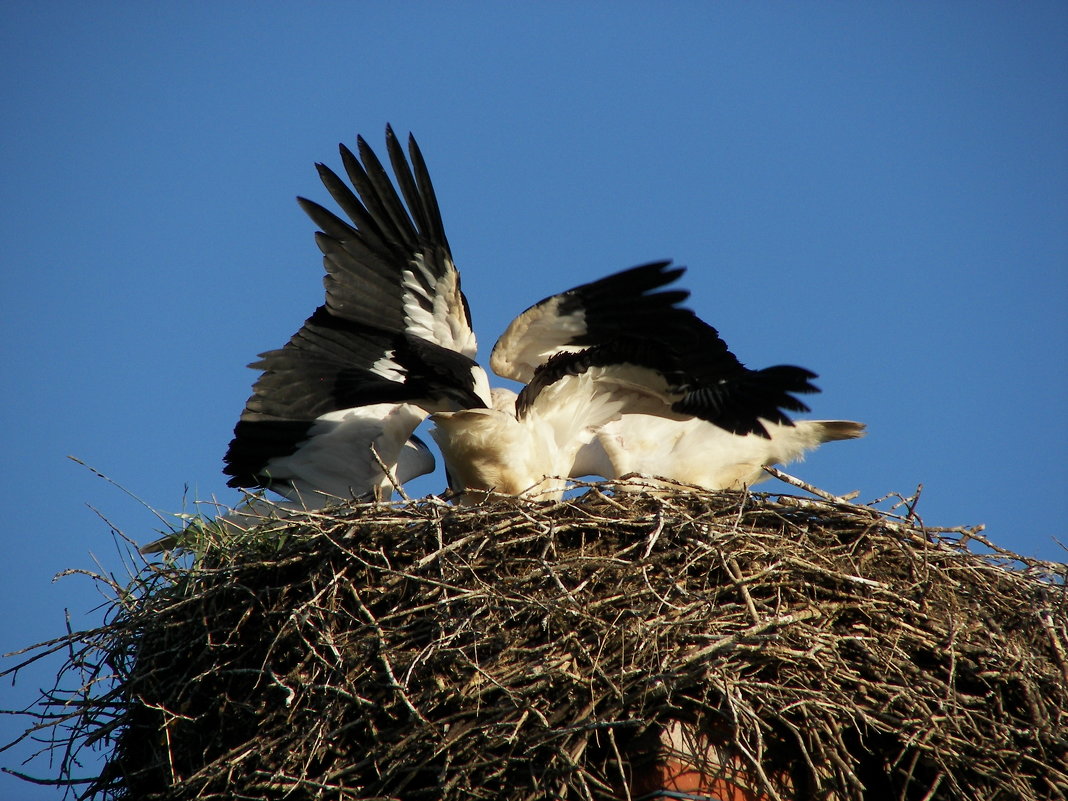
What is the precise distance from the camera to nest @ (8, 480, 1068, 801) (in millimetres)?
4012

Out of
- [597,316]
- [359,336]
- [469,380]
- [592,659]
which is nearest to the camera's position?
[592,659]

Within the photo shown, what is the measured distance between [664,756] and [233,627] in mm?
1769

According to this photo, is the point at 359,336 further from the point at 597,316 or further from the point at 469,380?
the point at 597,316

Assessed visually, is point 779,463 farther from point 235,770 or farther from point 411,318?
point 235,770

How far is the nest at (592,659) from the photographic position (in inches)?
158

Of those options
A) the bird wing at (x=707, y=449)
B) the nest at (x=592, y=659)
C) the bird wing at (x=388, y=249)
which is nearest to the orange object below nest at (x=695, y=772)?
the nest at (x=592, y=659)

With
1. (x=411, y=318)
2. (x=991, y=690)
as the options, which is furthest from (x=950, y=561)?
(x=411, y=318)

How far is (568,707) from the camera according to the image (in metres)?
4.00

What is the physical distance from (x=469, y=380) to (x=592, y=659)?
190cm

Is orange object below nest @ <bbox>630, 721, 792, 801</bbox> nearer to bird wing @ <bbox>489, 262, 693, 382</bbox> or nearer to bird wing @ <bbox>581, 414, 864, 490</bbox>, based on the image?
bird wing @ <bbox>489, 262, 693, 382</bbox>

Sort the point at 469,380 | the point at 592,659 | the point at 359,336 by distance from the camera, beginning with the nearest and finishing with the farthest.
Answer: the point at 592,659
the point at 469,380
the point at 359,336

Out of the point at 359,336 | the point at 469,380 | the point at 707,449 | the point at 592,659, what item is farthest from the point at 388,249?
the point at 592,659

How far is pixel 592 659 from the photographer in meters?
4.05

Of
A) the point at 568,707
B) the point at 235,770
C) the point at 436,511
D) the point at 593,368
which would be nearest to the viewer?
the point at 568,707
